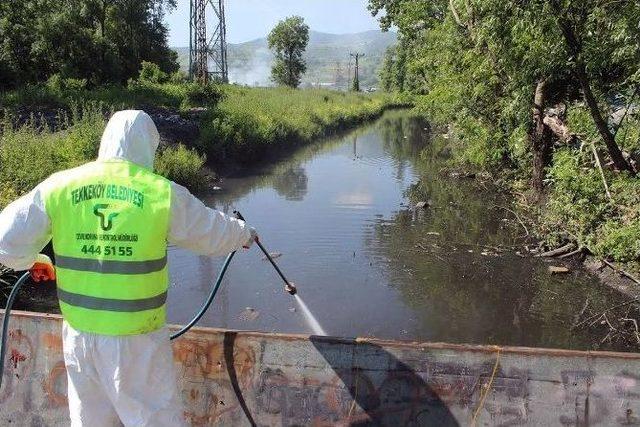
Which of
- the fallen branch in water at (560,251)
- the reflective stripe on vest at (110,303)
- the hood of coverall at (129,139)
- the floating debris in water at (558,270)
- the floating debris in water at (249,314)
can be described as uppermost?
the hood of coverall at (129,139)

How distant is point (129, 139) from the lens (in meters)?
2.68

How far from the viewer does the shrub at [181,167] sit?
1430 centimetres

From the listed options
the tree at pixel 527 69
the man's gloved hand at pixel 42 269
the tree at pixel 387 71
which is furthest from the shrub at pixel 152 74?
the tree at pixel 387 71

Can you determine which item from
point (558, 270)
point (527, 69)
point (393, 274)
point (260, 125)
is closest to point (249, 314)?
point (393, 274)

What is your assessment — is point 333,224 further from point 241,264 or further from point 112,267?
point 112,267

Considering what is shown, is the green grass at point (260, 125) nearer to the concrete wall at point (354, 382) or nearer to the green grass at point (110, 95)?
the green grass at point (110, 95)

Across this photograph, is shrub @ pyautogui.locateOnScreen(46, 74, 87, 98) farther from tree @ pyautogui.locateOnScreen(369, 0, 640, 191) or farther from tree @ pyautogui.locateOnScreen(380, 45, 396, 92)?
tree @ pyautogui.locateOnScreen(380, 45, 396, 92)

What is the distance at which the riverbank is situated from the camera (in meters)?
10.2

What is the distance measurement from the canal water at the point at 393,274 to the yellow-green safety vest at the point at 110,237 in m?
4.96

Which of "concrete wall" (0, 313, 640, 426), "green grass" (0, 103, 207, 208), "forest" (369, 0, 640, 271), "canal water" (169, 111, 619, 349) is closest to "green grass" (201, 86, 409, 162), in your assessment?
"canal water" (169, 111, 619, 349)

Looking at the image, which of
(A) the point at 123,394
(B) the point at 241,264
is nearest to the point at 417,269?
(B) the point at 241,264

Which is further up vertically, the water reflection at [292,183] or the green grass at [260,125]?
the green grass at [260,125]

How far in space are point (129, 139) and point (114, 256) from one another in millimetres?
546

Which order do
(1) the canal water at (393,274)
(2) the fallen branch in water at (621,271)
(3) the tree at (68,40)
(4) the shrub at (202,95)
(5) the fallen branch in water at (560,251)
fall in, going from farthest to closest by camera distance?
1. (4) the shrub at (202,95)
2. (3) the tree at (68,40)
3. (5) the fallen branch in water at (560,251)
4. (2) the fallen branch in water at (621,271)
5. (1) the canal water at (393,274)
